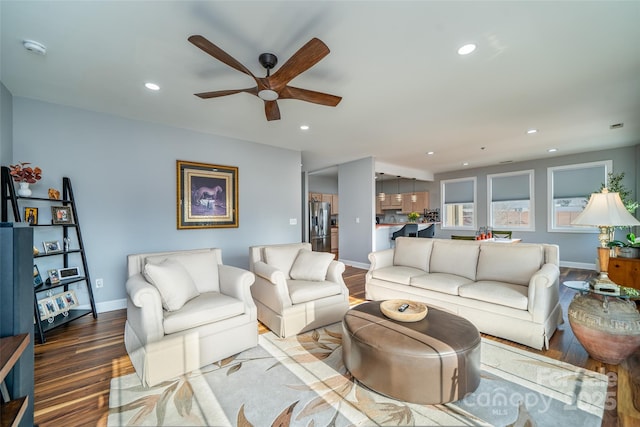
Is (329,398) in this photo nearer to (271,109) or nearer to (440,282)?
(440,282)

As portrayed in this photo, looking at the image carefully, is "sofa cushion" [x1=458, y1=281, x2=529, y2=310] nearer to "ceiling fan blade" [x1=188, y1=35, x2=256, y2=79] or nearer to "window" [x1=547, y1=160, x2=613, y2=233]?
"ceiling fan blade" [x1=188, y1=35, x2=256, y2=79]

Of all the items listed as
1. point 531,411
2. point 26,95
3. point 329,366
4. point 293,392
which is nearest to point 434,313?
point 531,411

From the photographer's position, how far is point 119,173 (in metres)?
3.58

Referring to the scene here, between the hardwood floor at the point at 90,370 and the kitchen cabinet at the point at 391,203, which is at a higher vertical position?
the kitchen cabinet at the point at 391,203

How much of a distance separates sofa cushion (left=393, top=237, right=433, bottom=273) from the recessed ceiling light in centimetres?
235

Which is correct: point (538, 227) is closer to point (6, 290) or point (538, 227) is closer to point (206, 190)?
point (206, 190)

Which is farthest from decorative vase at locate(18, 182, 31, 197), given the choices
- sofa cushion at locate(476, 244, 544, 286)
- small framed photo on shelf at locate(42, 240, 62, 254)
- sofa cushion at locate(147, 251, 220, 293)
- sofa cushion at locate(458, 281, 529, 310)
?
sofa cushion at locate(476, 244, 544, 286)

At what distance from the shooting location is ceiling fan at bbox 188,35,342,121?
1723 mm

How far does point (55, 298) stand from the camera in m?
2.93

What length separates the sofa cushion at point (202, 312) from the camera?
206 cm

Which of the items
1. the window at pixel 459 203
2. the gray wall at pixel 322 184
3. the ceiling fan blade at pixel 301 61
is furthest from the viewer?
the gray wall at pixel 322 184

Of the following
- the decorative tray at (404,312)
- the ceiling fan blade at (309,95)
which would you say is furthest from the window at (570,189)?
the ceiling fan blade at (309,95)

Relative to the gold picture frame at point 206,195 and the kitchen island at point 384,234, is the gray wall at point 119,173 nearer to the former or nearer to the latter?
the gold picture frame at point 206,195

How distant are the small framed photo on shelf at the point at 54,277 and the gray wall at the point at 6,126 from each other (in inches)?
48.4
